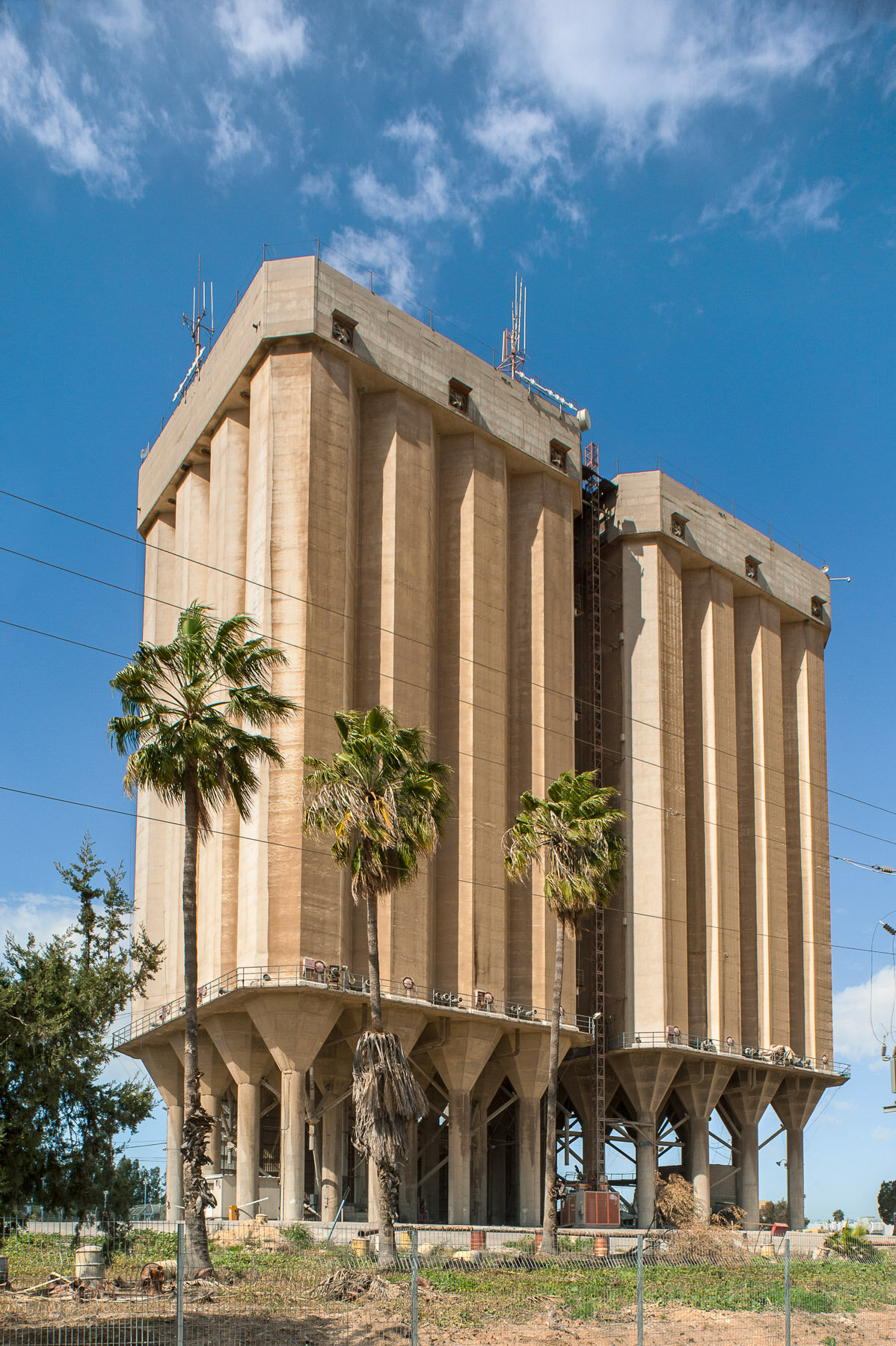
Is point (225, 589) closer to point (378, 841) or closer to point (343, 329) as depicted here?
point (343, 329)

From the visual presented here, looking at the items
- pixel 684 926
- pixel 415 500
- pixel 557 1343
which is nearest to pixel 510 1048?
pixel 684 926

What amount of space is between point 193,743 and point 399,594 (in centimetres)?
2539

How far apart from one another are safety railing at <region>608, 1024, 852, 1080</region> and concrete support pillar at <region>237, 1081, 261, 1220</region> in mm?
23638

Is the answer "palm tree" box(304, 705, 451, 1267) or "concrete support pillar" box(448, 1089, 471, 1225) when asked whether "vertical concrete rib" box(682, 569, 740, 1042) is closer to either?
"concrete support pillar" box(448, 1089, 471, 1225)

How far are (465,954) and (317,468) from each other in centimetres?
2218

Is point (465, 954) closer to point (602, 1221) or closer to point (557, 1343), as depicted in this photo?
point (602, 1221)

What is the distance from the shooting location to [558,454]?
74312 millimetres

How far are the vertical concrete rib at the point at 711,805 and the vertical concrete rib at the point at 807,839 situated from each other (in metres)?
7.16

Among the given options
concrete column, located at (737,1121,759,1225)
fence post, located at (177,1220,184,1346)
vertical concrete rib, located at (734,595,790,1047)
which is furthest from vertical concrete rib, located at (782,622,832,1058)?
fence post, located at (177,1220,184,1346)

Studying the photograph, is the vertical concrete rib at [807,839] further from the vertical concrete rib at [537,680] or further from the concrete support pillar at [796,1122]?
the vertical concrete rib at [537,680]

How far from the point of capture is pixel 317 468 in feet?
200

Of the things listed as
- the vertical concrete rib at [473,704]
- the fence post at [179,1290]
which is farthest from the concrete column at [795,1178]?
the fence post at [179,1290]

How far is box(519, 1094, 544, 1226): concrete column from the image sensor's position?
6406 cm

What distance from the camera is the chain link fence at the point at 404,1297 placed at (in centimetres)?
2634
